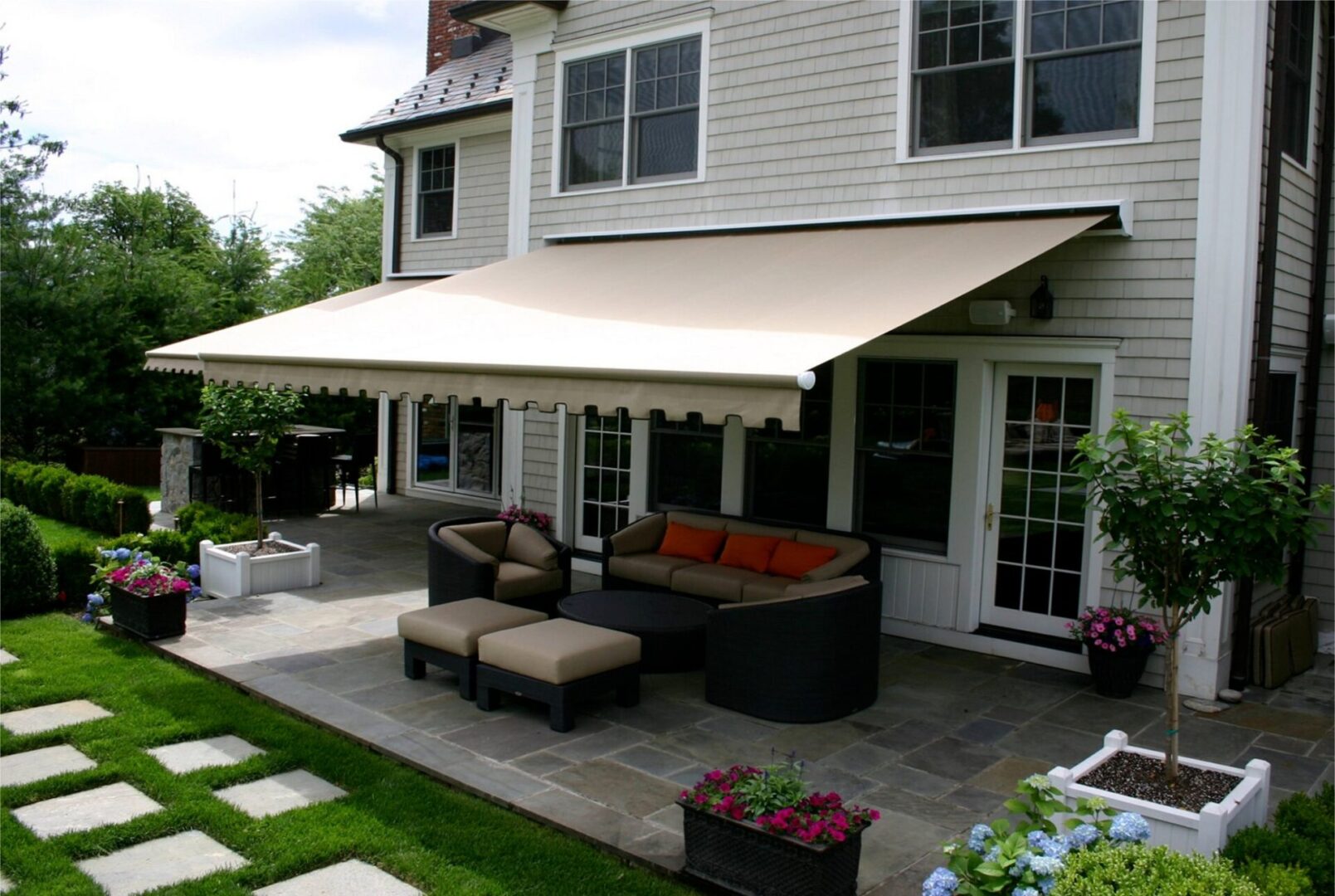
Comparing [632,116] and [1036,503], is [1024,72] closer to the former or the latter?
[1036,503]

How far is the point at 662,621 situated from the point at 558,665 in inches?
55.8

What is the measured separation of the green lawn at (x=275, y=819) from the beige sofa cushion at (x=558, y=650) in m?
1.12

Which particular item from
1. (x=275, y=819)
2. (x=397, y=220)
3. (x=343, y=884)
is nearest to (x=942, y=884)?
(x=343, y=884)

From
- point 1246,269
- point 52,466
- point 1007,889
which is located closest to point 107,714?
point 1007,889

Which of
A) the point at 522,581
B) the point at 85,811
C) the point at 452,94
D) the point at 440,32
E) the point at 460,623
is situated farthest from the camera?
the point at 440,32

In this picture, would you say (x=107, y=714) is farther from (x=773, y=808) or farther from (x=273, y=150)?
(x=273, y=150)

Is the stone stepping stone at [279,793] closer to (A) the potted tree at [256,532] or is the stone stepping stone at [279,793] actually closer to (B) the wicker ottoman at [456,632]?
(B) the wicker ottoman at [456,632]

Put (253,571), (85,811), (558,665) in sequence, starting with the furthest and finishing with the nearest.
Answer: (253,571) → (558,665) → (85,811)

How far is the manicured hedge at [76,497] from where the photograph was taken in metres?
14.1

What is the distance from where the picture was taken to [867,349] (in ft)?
33.0

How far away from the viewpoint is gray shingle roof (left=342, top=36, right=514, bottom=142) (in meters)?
15.6

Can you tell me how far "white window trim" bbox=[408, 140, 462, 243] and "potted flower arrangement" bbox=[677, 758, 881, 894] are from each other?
12.7m

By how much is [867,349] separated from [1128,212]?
256 centimetres

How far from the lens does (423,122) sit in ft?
53.1
